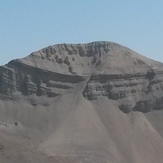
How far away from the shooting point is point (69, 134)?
9575 centimetres

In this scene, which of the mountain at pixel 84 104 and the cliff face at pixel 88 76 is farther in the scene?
the cliff face at pixel 88 76

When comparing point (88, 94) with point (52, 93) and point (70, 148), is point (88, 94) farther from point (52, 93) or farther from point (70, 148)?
point (70, 148)

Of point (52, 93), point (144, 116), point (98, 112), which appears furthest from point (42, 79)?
point (144, 116)

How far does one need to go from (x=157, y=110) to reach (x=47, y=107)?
19.6 meters

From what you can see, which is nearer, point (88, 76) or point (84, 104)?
point (84, 104)

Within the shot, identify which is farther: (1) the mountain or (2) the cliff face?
(2) the cliff face

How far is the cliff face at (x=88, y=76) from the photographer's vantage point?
107 metres

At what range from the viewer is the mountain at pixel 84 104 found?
94.4 m

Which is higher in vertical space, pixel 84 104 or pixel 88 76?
pixel 88 76

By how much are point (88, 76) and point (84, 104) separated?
6.89 meters

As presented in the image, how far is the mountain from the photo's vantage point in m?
94.4

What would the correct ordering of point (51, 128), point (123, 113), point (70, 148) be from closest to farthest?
point (70, 148) < point (51, 128) < point (123, 113)

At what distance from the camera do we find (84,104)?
104 m

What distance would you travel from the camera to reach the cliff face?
10719 centimetres
